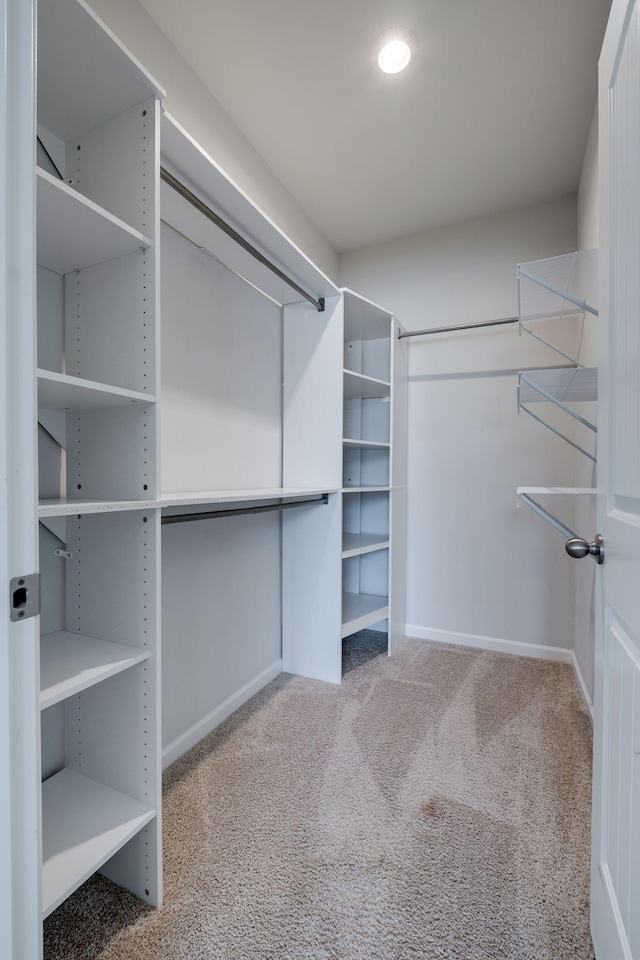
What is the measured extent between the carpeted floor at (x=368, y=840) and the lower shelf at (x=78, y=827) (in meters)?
0.24

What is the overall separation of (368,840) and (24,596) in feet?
4.05

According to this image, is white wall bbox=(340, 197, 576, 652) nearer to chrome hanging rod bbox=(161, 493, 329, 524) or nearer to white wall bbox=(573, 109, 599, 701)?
white wall bbox=(573, 109, 599, 701)

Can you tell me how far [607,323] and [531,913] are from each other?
1403mm

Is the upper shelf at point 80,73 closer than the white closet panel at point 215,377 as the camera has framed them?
Yes

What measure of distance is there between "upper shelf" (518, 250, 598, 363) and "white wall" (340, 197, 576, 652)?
2.17ft

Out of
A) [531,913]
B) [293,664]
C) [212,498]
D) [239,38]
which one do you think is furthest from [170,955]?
[239,38]

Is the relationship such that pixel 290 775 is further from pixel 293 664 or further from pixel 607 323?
pixel 607 323

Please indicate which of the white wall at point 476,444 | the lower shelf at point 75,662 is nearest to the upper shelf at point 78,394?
the lower shelf at point 75,662

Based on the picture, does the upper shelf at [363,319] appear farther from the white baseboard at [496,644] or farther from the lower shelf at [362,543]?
the white baseboard at [496,644]

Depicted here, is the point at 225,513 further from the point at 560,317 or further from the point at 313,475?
the point at 560,317

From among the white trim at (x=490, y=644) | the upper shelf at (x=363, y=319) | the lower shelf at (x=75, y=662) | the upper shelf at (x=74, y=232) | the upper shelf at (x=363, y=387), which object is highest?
the upper shelf at (x=363, y=319)

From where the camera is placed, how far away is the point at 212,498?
125 centimetres

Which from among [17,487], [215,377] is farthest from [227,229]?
[17,487]

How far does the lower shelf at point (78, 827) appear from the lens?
0.88 metres
